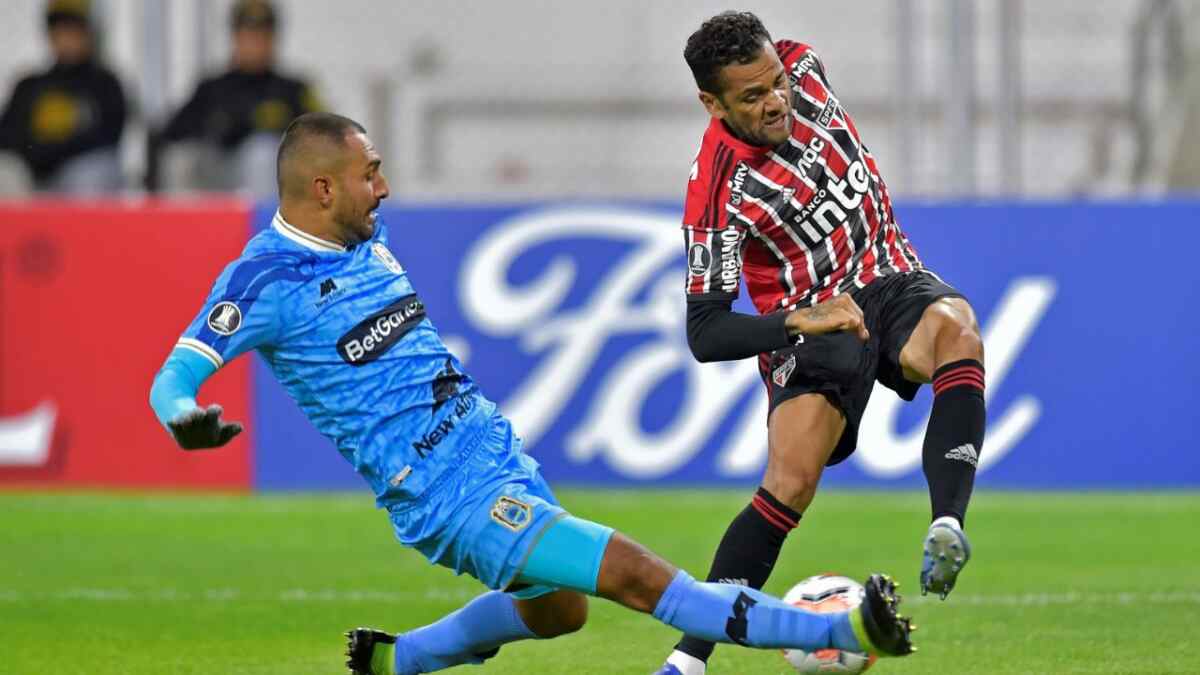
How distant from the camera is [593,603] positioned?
7781mm

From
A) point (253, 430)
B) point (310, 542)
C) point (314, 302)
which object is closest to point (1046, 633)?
point (314, 302)

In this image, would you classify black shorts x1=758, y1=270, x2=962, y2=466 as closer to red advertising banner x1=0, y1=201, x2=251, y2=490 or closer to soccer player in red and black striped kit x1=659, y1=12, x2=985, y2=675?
soccer player in red and black striped kit x1=659, y1=12, x2=985, y2=675

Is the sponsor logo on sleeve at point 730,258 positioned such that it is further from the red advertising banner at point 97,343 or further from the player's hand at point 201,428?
the red advertising banner at point 97,343

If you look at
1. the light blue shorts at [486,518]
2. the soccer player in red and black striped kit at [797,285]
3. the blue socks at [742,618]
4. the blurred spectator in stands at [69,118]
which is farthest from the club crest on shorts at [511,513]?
the blurred spectator in stands at [69,118]

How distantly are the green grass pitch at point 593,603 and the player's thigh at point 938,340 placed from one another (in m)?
0.90

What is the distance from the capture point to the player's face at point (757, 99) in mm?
5605

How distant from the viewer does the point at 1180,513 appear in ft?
34.2

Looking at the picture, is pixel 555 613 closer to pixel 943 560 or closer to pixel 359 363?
pixel 359 363

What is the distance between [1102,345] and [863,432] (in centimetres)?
143

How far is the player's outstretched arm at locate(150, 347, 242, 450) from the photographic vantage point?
4.38 meters

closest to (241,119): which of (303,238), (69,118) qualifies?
(69,118)

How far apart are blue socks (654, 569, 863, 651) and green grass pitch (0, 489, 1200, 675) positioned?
1.17m

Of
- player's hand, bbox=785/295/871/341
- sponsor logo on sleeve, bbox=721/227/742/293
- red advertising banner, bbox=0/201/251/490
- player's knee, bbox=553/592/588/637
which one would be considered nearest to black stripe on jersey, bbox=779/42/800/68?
sponsor logo on sleeve, bbox=721/227/742/293

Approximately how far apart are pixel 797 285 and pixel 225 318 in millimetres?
1878
